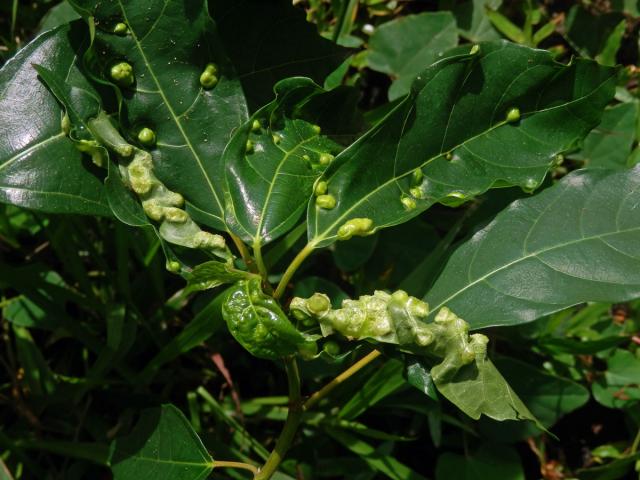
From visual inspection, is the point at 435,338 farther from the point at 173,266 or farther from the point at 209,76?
the point at 209,76

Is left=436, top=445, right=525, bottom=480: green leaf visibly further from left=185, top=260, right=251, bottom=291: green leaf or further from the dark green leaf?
left=185, top=260, right=251, bottom=291: green leaf

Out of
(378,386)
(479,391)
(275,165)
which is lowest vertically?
(378,386)

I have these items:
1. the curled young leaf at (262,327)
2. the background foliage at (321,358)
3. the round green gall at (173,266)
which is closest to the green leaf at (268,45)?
the background foliage at (321,358)

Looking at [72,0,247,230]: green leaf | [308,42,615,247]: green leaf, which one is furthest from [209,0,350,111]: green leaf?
[308,42,615,247]: green leaf

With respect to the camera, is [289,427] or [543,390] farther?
[543,390]

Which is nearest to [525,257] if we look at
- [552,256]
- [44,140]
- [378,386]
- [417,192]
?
[552,256]

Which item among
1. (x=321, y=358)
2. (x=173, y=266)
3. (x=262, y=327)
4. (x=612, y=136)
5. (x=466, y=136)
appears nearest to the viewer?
(x=262, y=327)
